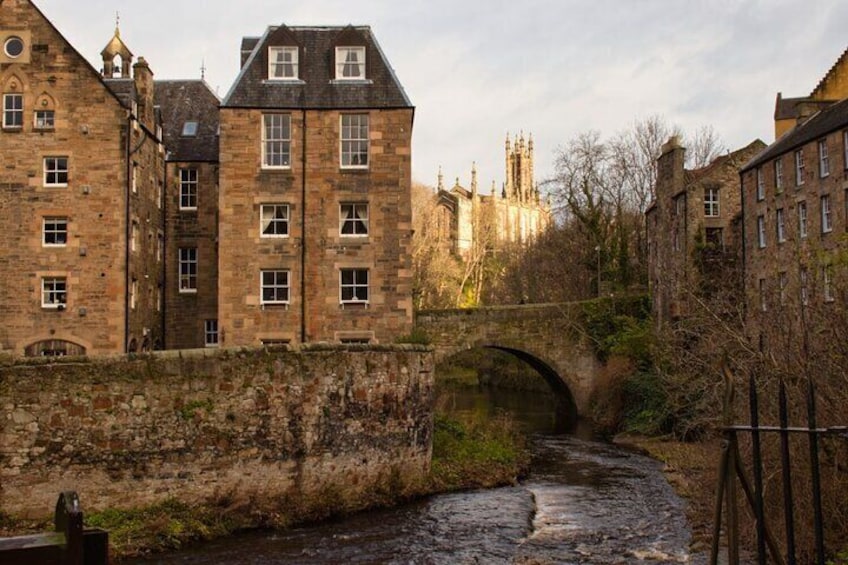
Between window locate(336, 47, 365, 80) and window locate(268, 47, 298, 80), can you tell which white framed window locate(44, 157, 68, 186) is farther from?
window locate(336, 47, 365, 80)

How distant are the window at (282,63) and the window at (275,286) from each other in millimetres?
6936

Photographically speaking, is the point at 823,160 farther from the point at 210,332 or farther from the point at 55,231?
the point at 55,231

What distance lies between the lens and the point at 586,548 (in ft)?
57.6

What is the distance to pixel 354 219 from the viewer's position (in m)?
30.9

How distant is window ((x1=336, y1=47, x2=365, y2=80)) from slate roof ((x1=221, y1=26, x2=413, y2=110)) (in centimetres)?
19

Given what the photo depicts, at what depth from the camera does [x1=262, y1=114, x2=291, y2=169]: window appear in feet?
101

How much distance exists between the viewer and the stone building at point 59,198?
2969cm

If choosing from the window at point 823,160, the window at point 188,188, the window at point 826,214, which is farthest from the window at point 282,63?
the window at point 826,214

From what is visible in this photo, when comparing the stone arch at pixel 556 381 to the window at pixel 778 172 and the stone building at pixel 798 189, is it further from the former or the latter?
the window at pixel 778 172

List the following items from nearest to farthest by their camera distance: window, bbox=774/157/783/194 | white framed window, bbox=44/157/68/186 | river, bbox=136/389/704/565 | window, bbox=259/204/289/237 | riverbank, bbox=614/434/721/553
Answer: riverbank, bbox=614/434/721/553 → river, bbox=136/389/704/565 → white framed window, bbox=44/157/68/186 → window, bbox=259/204/289/237 → window, bbox=774/157/783/194

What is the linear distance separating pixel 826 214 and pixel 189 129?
81.9 ft

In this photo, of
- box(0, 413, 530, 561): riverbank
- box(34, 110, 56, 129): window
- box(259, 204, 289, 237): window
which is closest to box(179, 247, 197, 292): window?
box(259, 204, 289, 237): window

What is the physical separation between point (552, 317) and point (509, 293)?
1256 inches

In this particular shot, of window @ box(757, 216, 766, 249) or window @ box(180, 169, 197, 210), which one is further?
window @ box(180, 169, 197, 210)
